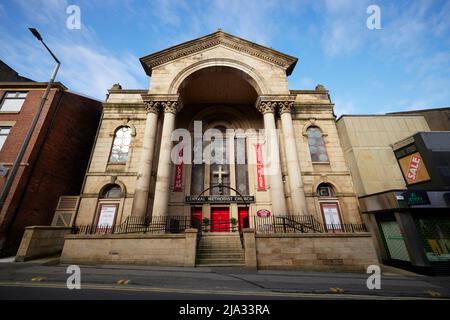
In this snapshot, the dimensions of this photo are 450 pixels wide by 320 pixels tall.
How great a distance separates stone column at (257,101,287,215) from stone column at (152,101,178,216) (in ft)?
23.1

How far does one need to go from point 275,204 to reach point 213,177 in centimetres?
679

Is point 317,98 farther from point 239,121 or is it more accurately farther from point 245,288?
point 245,288

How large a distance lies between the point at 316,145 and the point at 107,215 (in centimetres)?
1720

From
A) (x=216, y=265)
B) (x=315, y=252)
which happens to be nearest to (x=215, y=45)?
(x=216, y=265)

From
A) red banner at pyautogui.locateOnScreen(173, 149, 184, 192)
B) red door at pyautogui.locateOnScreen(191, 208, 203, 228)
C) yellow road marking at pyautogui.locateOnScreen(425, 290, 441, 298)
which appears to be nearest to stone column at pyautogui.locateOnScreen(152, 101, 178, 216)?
red banner at pyautogui.locateOnScreen(173, 149, 184, 192)

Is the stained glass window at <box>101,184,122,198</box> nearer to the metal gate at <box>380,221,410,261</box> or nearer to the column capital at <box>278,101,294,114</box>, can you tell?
the column capital at <box>278,101,294,114</box>

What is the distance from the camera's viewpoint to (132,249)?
9086 millimetres

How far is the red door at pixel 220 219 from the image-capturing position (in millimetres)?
14852

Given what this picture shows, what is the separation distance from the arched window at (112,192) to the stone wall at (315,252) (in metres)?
10.5

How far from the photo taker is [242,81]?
16.9 metres

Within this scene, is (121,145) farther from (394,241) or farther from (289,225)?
(394,241)

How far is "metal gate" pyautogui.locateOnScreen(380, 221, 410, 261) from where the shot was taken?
32.2ft
